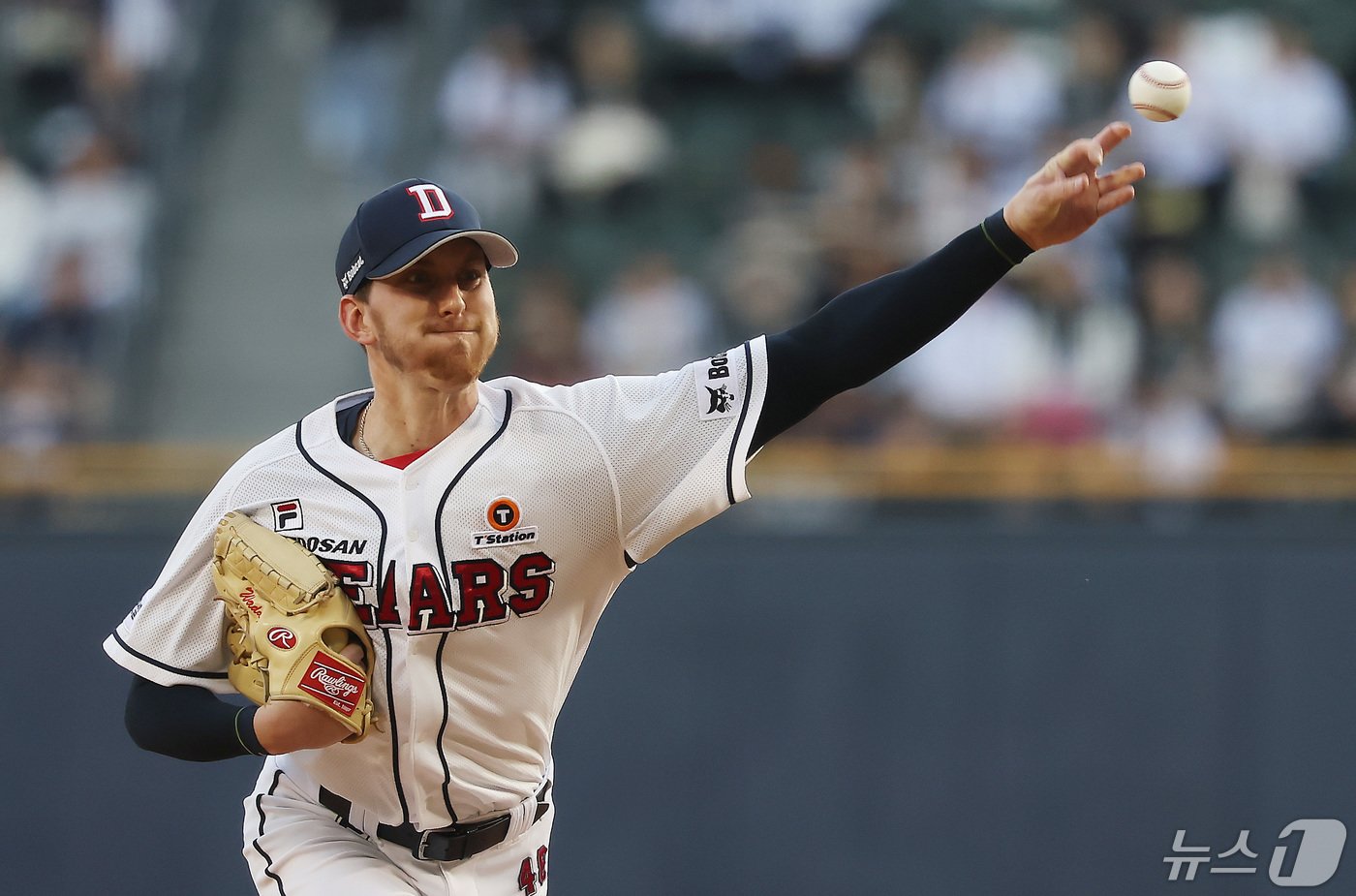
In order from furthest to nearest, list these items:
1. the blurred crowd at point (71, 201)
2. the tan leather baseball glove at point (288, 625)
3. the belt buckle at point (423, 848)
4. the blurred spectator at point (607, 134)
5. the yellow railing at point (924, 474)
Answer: the blurred spectator at point (607, 134) → the blurred crowd at point (71, 201) → the yellow railing at point (924, 474) → the belt buckle at point (423, 848) → the tan leather baseball glove at point (288, 625)

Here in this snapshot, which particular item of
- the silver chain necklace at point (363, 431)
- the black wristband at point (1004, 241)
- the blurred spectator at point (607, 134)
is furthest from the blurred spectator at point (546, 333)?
the black wristband at point (1004, 241)

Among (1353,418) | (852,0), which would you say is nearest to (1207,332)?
(1353,418)

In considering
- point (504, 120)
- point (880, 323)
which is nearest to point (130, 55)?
point (504, 120)

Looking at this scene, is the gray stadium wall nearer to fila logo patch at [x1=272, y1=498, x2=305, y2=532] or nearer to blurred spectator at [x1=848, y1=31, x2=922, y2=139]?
fila logo patch at [x1=272, y1=498, x2=305, y2=532]

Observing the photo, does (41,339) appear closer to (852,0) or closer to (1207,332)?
(852,0)

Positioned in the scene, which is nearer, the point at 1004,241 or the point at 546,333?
the point at 1004,241

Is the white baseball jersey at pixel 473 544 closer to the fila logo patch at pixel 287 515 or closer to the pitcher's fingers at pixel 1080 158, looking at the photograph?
the fila logo patch at pixel 287 515

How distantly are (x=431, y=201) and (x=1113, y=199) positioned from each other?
4.60 ft

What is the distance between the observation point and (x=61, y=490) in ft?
21.6

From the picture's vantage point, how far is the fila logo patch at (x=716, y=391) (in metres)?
3.83

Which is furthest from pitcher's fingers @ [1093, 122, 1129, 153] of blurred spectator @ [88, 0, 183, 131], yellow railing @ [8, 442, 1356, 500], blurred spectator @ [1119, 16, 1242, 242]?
blurred spectator @ [88, 0, 183, 131]

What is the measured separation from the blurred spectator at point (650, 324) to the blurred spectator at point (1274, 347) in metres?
2.23

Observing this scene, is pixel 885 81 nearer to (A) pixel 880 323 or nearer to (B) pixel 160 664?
(A) pixel 880 323

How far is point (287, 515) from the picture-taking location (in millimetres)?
3875
